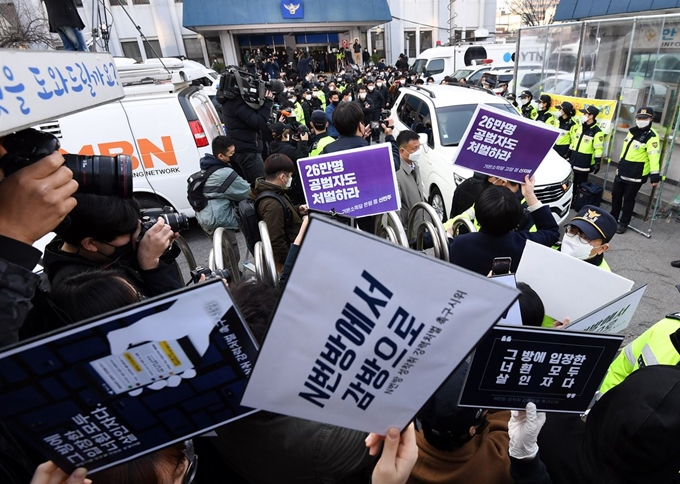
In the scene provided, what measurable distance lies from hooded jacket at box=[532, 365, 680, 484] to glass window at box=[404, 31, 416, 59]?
31.4 meters

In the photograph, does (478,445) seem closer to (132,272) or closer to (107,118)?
(132,272)

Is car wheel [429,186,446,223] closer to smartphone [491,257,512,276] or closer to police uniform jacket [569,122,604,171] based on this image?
police uniform jacket [569,122,604,171]

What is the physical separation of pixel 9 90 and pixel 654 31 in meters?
8.32

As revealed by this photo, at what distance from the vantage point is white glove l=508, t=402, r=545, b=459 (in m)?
1.33

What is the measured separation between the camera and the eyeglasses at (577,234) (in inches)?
101

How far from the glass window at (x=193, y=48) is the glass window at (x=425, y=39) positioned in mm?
15894

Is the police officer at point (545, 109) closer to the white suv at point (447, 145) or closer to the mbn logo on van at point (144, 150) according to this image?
the white suv at point (447, 145)

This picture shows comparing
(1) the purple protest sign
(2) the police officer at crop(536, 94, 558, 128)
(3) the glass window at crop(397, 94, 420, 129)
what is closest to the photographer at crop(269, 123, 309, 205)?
(1) the purple protest sign

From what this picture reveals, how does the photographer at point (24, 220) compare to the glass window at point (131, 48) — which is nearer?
the photographer at point (24, 220)

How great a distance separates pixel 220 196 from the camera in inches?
146

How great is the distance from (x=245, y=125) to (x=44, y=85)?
14.0 feet

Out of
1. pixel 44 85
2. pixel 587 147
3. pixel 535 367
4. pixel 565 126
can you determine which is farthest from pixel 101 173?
pixel 565 126

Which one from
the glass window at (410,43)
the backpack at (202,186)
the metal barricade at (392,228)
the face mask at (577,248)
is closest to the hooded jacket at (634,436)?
the face mask at (577,248)

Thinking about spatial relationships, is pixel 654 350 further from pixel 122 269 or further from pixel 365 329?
pixel 122 269
